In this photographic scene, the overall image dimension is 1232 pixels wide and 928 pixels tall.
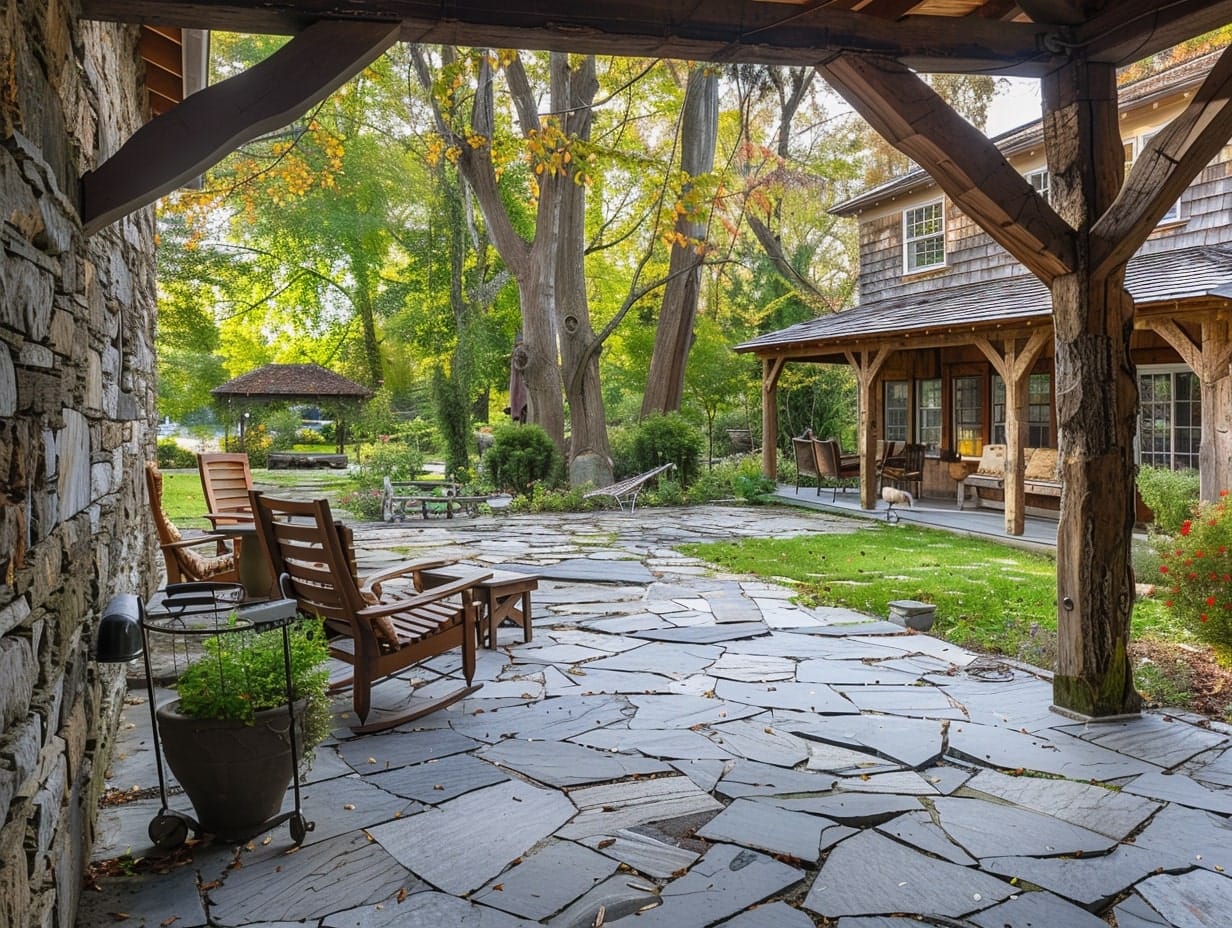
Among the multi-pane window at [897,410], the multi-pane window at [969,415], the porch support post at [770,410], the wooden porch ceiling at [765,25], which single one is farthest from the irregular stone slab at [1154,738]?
the multi-pane window at [897,410]

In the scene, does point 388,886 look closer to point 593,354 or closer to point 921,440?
Result: point 593,354

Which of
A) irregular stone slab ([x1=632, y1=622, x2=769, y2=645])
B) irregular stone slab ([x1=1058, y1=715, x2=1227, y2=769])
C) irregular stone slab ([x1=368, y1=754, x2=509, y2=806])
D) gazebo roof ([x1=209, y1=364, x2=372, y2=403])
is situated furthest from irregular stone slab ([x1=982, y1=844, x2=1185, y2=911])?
gazebo roof ([x1=209, y1=364, x2=372, y2=403])

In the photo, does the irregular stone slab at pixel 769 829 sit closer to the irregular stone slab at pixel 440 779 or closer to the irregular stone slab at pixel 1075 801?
the irregular stone slab at pixel 1075 801

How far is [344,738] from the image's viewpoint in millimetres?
3881

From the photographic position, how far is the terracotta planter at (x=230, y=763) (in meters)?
2.84

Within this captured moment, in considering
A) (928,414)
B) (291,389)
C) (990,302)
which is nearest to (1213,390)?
(990,302)

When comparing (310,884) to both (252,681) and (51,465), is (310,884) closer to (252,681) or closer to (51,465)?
(252,681)

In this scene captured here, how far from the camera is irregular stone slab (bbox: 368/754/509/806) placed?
10.8 feet

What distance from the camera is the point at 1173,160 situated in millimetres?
3641

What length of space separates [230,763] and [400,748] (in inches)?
39.3

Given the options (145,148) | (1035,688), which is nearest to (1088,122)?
(1035,688)

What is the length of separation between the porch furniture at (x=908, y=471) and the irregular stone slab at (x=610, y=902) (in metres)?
10.9

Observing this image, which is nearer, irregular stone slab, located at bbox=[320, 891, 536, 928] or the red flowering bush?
irregular stone slab, located at bbox=[320, 891, 536, 928]

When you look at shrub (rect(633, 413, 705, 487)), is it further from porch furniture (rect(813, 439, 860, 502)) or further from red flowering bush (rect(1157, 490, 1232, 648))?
red flowering bush (rect(1157, 490, 1232, 648))
